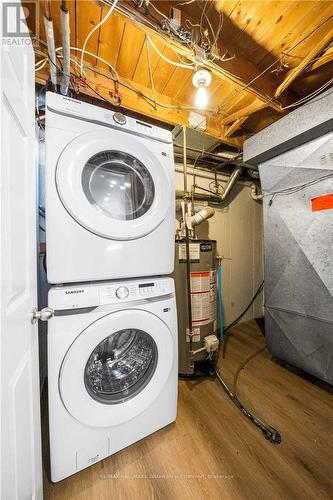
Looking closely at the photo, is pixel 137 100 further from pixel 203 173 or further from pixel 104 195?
pixel 203 173

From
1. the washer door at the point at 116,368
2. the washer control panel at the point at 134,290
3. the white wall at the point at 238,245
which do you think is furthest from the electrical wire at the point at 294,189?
the washer door at the point at 116,368

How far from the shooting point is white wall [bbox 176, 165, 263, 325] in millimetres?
2528

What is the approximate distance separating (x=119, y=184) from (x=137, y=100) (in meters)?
0.85

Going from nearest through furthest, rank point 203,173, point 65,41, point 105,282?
1. point 65,41
2. point 105,282
3. point 203,173

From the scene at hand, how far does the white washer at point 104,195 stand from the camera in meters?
0.84

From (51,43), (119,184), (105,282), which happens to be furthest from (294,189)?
(51,43)

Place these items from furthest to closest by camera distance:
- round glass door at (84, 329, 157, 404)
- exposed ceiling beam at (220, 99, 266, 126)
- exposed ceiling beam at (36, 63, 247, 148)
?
exposed ceiling beam at (220, 99, 266, 126) → exposed ceiling beam at (36, 63, 247, 148) → round glass door at (84, 329, 157, 404)

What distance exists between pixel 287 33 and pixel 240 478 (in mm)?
2465

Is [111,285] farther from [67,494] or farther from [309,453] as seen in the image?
[309,453]

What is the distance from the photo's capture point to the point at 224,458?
996mm

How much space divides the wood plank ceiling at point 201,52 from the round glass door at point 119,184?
607 mm

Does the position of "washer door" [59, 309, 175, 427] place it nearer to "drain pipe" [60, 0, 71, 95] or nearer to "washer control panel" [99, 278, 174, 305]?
"washer control panel" [99, 278, 174, 305]

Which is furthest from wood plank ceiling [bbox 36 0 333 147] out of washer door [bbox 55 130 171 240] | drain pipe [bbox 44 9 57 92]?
washer door [bbox 55 130 171 240]

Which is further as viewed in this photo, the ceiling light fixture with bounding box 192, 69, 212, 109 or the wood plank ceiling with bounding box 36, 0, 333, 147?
the ceiling light fixture with bounding box 192, 69, 212, 109
